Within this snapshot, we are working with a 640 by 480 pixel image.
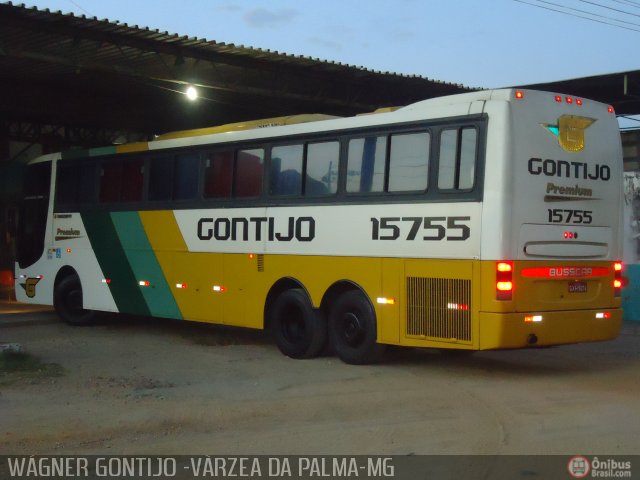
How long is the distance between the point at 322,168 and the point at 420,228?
6.72ft

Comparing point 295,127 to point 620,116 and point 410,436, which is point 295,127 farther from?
point 620,116

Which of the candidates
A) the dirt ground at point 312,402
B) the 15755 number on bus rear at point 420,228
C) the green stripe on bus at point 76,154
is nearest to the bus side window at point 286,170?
the 15755 number on bus rear at point 420,228

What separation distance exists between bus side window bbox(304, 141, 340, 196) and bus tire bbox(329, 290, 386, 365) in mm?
1505

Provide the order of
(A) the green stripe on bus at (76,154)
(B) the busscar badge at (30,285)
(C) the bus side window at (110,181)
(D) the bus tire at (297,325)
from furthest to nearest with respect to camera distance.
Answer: (B) the busscar badge at (30,285) → (A) the green stripe on bus at (76,154) → (C) the bus side window at (110,181) → (D) the bus tire at (297,325)

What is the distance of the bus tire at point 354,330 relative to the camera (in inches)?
456

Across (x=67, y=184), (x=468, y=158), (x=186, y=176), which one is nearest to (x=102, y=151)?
(x=67, y=184)

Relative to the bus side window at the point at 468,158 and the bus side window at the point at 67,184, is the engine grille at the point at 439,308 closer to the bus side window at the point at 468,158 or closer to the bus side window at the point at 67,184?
the bus side window at the point at 468,158

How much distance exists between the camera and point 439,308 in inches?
420

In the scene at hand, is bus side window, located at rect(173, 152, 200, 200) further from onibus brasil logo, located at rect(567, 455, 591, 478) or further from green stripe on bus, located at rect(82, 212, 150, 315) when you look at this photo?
onibus brasil logo, located at rect(567, 455, 591, 478)

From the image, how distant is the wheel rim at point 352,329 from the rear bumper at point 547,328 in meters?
2.02

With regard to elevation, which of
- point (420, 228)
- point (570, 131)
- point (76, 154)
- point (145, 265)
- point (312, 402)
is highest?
point (76, 154)

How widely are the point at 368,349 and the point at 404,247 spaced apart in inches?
59.4

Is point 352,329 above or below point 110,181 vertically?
below

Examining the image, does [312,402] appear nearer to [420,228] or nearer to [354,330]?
[354,330]
